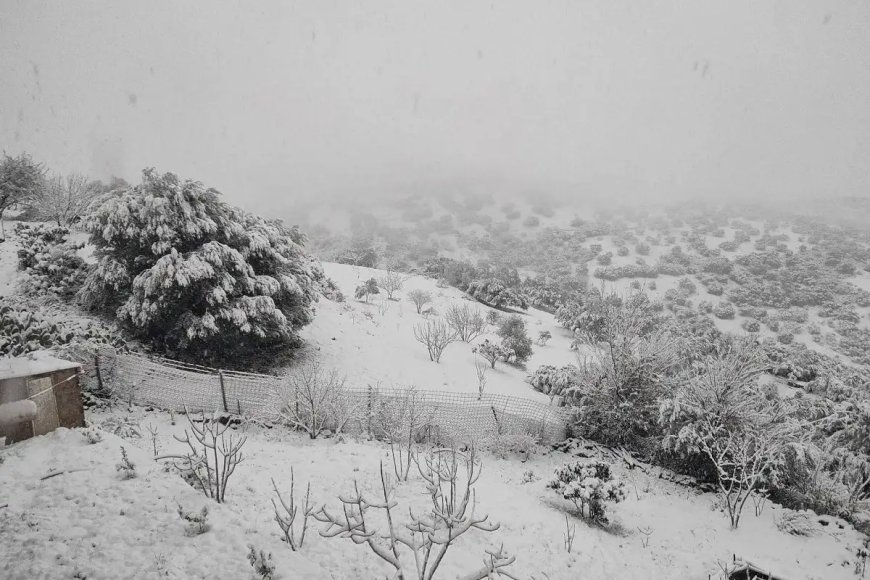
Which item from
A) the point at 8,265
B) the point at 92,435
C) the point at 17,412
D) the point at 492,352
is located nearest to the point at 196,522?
the point at 92,435

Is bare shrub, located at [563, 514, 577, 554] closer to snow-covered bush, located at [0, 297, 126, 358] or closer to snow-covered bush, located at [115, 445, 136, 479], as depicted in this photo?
snow-covered bush, located at [115, 445, 136, 479]

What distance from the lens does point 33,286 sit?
1241cm

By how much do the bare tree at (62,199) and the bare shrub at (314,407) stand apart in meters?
16.3

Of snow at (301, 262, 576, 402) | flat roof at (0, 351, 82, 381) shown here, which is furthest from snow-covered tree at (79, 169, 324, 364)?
flat roof at (0, 351, 82, 381)

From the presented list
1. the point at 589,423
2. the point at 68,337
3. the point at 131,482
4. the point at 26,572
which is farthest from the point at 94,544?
the point at 589,423

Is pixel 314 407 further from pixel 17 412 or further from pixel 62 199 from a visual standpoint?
pixel 62 199

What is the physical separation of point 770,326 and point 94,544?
5249 centimetres

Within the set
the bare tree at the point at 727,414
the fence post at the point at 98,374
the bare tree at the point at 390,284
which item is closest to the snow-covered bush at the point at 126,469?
the fence post at the point at 98,374

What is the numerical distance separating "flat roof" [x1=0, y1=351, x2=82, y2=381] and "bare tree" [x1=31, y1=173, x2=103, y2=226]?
14.6 m

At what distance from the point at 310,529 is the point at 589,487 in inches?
231

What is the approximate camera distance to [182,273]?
35.5 feet

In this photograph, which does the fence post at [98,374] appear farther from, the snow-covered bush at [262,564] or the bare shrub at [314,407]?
the snow-covered bush at [262,564]

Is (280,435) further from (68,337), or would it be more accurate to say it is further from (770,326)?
(770,326)

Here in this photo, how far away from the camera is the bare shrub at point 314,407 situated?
9469mm
